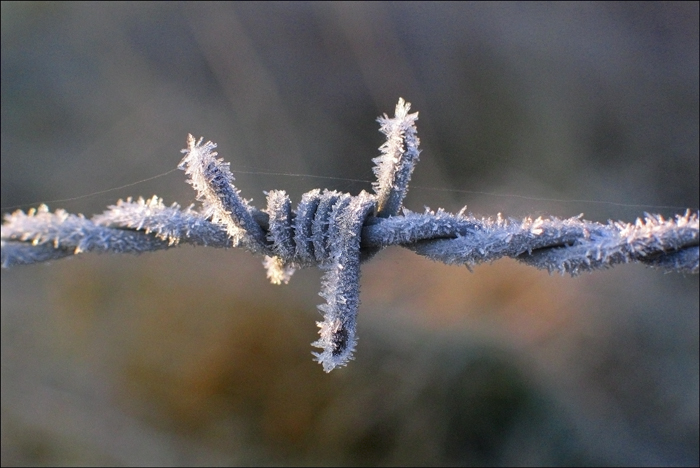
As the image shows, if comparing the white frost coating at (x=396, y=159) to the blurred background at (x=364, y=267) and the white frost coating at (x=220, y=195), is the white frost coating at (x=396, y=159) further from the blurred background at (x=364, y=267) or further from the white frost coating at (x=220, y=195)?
the blurred background at (x=364, y=267)

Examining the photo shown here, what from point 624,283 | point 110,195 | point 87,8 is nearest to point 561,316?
point 624,283

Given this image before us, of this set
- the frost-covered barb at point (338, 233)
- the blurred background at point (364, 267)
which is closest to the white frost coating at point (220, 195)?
the frost-covered barb at point (338, 233)

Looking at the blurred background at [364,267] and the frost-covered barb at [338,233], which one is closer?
the frost-covered barb at [338,233]

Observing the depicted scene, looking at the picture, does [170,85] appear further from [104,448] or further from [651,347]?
[651,347]


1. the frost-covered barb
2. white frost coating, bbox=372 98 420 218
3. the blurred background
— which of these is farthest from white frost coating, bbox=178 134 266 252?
the blurred background

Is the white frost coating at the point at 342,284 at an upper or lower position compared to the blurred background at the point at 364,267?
lower

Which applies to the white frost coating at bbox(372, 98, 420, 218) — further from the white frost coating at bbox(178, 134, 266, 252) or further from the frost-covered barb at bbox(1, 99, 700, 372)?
the white frost coating at bbox(178, 134, 266, 252)

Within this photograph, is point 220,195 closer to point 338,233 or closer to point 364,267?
point 338,233

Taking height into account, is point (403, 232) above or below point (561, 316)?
below
